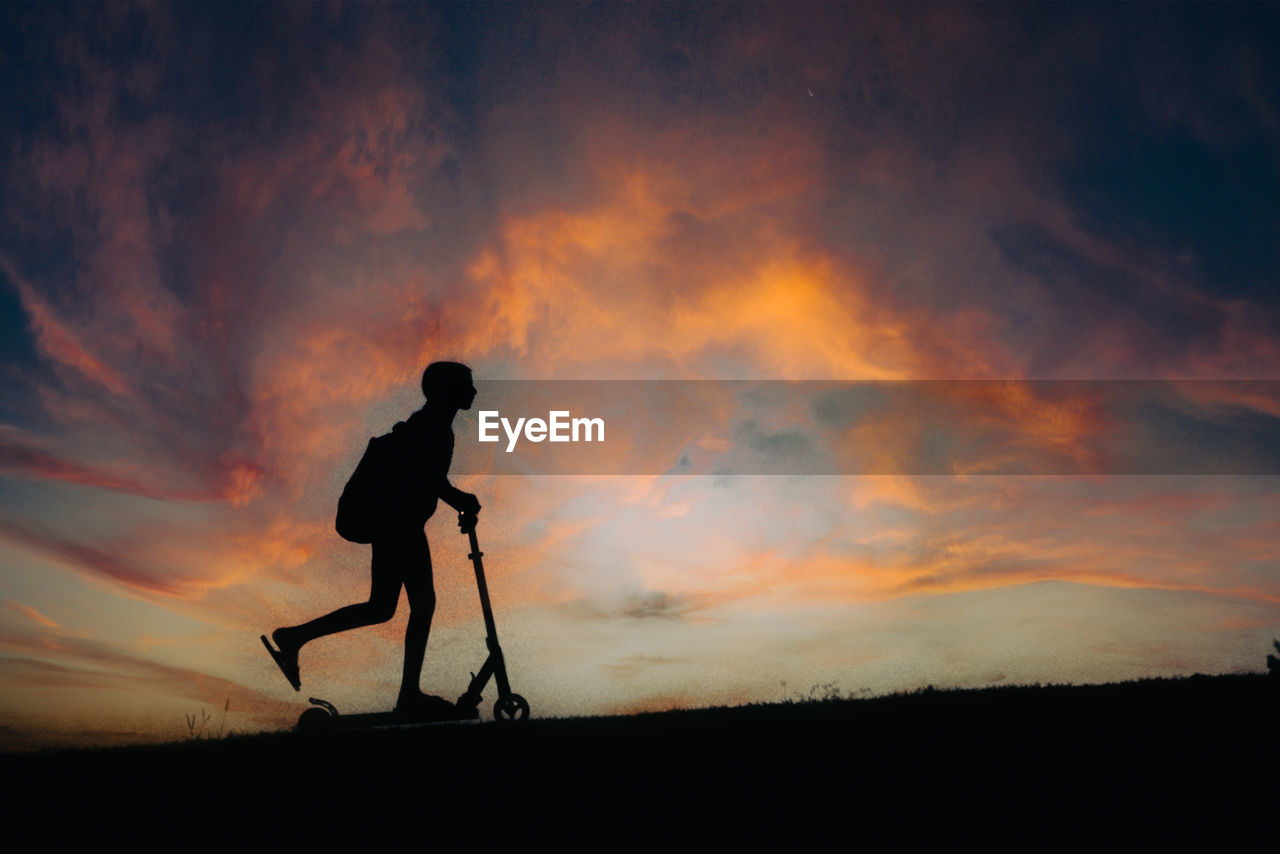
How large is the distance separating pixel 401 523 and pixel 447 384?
134 centimetres

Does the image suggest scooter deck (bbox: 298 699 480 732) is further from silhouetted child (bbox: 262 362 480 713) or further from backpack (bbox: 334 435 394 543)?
backpack (bbox: 334 435 394 543)

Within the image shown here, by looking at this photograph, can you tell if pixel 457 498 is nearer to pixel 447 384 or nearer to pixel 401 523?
pixel 401 523

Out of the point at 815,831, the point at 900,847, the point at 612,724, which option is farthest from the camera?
the point at 612,724

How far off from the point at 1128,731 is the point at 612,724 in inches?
153

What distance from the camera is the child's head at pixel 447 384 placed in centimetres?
763

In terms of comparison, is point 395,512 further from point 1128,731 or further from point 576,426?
point 1128,731

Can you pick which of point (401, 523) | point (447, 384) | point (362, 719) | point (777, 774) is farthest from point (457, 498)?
point (777, 774)

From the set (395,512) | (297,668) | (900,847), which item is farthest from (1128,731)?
(297,668)

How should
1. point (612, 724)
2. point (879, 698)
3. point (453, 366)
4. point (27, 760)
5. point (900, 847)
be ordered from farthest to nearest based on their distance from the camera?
point (879, 698) → point (453, 366) → point (612, 724) → point (27, 760) → point (900, 847)

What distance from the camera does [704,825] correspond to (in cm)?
354

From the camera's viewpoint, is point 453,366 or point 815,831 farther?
point 453,366

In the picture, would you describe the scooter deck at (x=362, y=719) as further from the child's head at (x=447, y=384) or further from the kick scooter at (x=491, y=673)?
the child's head at (x=447, y=384)

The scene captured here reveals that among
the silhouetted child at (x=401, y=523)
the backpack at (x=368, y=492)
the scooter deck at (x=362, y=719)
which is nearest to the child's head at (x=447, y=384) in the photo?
the silhouetted child at (x=401, y=523)

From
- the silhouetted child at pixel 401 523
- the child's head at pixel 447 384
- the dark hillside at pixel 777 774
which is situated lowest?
the dark hillside at pixel 777 774
